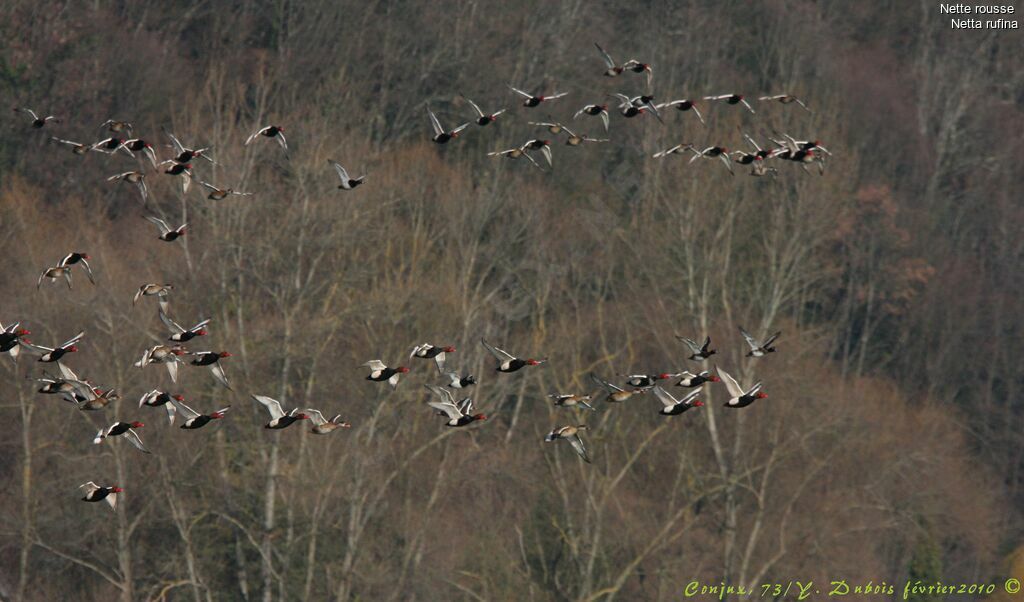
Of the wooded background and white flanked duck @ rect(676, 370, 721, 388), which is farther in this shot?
the wooded background

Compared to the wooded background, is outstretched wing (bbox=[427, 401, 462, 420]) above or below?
above

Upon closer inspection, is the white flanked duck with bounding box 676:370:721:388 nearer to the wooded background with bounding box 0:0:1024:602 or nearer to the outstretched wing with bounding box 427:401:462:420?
the outstretched wing with bounding box 427:401:462:420

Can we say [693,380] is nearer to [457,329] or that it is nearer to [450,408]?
[450,408]

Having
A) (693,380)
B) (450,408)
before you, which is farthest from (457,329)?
(693,380)

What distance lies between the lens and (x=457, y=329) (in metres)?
57.9

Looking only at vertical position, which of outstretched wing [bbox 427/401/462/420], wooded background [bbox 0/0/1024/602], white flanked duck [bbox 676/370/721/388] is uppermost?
white flanked duck [bbox 676/370/721/388]

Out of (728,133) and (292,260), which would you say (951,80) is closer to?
(728,133)

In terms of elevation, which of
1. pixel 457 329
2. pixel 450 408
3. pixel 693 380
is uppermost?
pixel 693 380

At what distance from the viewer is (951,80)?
10331 centimetres

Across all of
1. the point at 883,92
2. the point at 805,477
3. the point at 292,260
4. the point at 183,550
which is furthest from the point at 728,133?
the point at 883,92

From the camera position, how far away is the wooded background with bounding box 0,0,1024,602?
52.0m

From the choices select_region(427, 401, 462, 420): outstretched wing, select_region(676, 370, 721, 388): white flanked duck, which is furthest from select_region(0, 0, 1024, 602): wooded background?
select_region(676, 370, 721, 388): white flanked duck

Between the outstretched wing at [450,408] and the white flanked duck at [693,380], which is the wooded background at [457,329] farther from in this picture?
the white flanked duck at [693,380]

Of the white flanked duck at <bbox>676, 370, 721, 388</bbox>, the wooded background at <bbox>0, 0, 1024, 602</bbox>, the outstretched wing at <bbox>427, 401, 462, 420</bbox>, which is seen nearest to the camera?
the white flanked duck at <bbox>676, 370, 721, 388</bbox>
